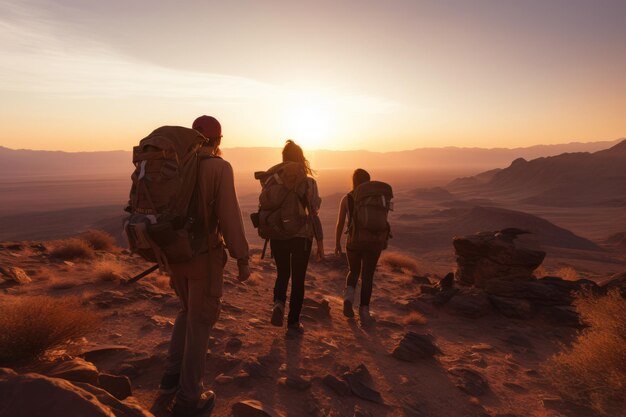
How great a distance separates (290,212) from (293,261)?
61 cm

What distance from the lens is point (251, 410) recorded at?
2.77 m

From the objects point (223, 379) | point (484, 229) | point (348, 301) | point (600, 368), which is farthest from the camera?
point (484, 229)

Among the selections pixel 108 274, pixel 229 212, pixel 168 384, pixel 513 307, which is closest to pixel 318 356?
pixel 168 384

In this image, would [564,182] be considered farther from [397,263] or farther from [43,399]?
[43,399]

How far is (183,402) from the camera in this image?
261 cm

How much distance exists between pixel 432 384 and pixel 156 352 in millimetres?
2915

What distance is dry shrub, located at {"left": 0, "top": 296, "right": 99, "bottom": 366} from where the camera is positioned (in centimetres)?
305

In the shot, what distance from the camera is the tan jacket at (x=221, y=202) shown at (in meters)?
2.51

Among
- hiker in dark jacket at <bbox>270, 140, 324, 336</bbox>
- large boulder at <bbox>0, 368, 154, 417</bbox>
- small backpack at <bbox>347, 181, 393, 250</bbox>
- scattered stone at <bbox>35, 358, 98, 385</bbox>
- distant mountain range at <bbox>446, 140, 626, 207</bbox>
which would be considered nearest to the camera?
large boulder at <bbox>0, 368, 154, 417</bbox>

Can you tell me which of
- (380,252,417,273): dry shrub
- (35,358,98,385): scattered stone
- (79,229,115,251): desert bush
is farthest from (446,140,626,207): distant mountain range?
(35,358,98,385): scattered stone

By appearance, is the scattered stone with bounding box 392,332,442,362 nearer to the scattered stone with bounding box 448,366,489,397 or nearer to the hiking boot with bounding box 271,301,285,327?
the scattered stone with bounding box 448,366,489,397

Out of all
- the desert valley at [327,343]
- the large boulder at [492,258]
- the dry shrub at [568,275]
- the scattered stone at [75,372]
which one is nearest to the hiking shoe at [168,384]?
the desert valley at [327,343]

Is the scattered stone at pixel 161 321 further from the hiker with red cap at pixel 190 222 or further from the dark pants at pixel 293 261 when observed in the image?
the hiker with red cap at pixel 190 222

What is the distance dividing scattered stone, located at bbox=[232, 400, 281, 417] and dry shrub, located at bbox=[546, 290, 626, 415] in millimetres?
3045
